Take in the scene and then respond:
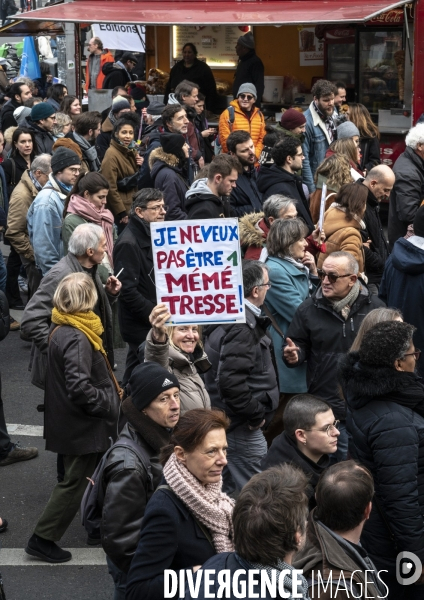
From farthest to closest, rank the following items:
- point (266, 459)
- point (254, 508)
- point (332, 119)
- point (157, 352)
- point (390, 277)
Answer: point (332, 119), point (390, 277), point (157, 352), point (266, 459), point (254, 508)

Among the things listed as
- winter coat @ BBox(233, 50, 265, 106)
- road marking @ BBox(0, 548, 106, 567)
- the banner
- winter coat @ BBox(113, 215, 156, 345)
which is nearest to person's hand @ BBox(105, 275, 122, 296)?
winter coat @ BBox(113, 215, 156, 345)

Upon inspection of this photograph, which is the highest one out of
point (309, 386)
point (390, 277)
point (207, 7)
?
point (207, 7)

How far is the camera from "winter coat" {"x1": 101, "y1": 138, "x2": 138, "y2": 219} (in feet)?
33.0

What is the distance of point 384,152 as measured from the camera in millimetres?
13633

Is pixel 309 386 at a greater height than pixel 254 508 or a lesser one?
lesser

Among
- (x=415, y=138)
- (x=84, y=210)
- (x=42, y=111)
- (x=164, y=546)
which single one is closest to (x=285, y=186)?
(x=415, y=138)

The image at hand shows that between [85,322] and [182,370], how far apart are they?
2.48 feet

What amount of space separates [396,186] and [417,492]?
512 centimetres

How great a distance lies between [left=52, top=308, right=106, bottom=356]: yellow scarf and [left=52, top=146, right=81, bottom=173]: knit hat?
3.06m

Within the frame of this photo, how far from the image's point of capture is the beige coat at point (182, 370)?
499 centimetres

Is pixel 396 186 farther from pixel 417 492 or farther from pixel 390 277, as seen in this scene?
pixel 417 492

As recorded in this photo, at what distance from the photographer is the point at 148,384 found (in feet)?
14.3

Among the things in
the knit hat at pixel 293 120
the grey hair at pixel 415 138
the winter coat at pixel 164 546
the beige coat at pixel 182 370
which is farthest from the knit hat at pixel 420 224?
the knit hat at pixel 293 120

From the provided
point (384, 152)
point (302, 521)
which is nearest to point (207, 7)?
point (384, 152)
